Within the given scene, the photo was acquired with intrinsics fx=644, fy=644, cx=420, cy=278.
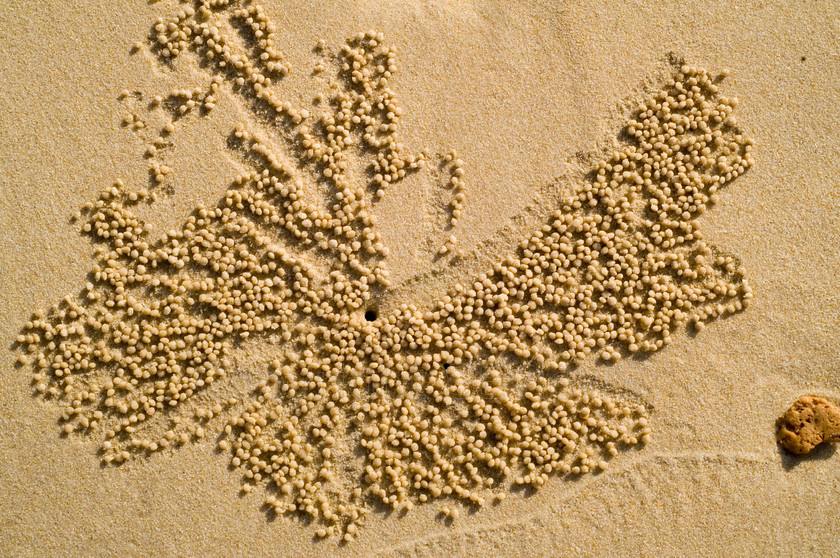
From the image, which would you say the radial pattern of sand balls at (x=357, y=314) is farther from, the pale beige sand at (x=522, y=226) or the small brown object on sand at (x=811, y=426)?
the small brown object on sand at (x=811, y=426)

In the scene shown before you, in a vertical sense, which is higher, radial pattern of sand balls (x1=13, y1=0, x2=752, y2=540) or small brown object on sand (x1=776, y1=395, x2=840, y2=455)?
radial pattern of sand balls (x1=13, y1=0, x2=752, y2=540)

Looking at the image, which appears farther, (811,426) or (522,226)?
(522,226)

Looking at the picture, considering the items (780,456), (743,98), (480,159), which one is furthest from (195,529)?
(743,98)

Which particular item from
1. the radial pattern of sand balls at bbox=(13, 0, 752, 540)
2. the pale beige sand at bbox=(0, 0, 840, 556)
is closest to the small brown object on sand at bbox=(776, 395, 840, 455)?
the pale beige sand at bbox=(0, 0, 840, 556)

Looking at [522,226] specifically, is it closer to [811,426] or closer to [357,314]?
[357,314]

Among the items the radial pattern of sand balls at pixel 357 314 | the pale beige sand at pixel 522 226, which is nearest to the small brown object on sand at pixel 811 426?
the pale beige sand at pixel 522 226

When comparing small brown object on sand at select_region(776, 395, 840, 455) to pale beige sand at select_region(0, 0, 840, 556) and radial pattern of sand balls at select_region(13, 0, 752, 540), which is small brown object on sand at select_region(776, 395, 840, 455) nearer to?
pale beige sand at select_region(0, 0, 840, 556)

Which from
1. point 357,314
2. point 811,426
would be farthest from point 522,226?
point 811,426
